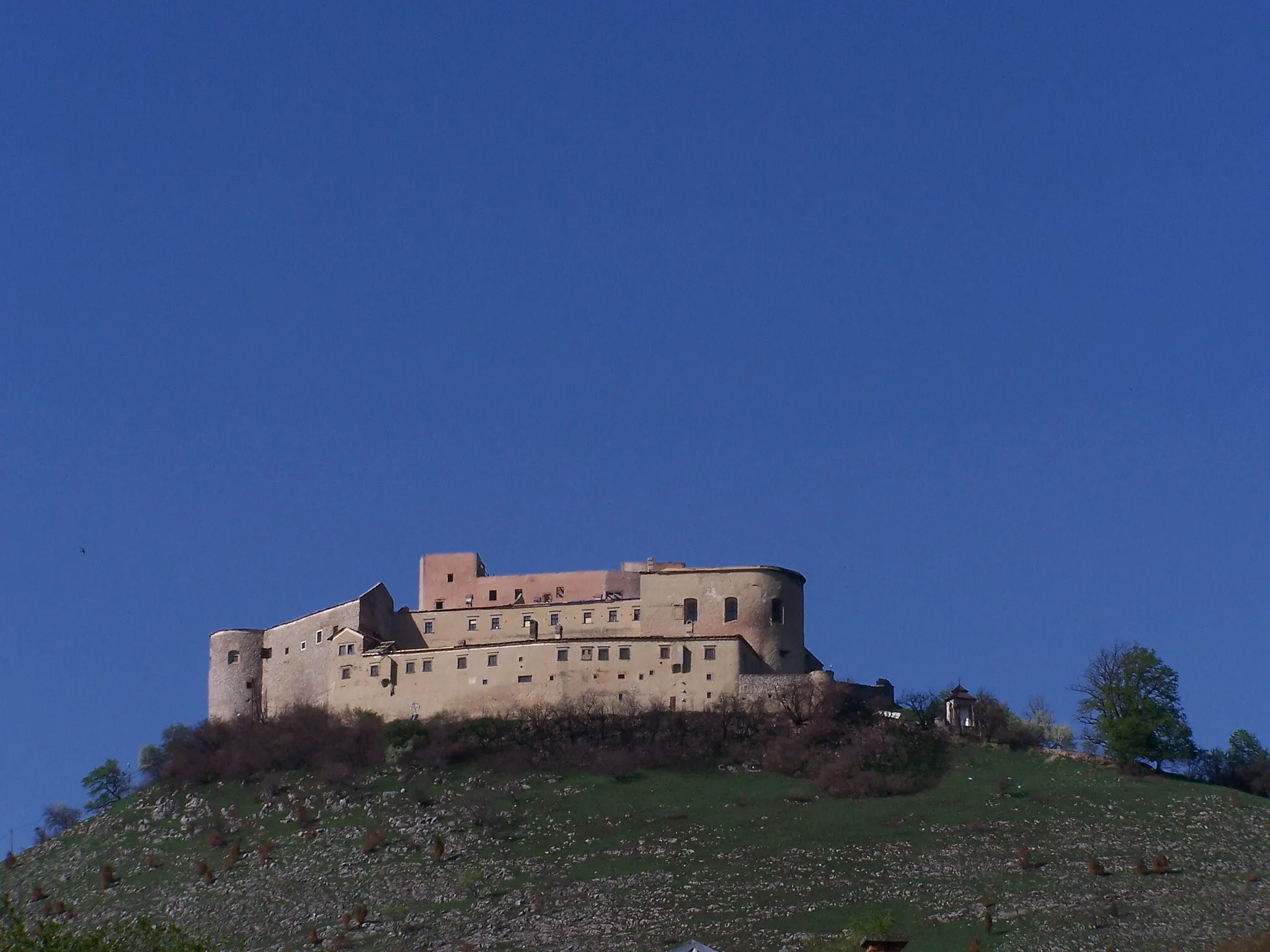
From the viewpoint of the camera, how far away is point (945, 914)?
232 feet

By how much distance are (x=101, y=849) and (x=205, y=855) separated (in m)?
5.39

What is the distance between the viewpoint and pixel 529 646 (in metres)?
93.8

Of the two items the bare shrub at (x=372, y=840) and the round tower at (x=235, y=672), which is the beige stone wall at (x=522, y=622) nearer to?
the round tower at (x=235, y=672)

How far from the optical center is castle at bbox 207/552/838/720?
9275cm

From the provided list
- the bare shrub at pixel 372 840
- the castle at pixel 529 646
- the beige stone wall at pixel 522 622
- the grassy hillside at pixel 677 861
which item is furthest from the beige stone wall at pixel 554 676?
the bare shrub at pixel 372 840

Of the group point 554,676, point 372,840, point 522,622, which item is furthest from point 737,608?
point 372,840

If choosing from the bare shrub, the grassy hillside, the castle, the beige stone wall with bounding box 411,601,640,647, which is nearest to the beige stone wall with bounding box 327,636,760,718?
the castle

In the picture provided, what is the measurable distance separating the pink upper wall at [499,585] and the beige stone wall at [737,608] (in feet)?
7.43

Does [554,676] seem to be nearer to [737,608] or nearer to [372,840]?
[737,608]

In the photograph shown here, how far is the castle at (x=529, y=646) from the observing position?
92750 mm

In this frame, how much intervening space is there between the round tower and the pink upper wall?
7.96 metres

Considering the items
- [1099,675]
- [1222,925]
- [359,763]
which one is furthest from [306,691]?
[1222,925]

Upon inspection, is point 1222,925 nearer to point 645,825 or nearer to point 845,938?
point 845,938

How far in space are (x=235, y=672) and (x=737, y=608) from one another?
76.0ft
